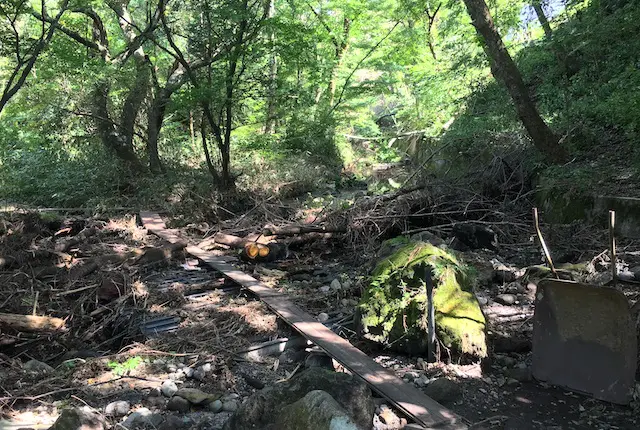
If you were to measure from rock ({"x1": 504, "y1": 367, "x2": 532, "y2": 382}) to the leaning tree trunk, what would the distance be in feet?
18.1

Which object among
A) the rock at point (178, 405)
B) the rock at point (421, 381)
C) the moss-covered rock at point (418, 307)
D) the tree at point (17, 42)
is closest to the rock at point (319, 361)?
the moss-covered rock at point (418, 307)

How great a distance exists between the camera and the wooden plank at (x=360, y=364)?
312 cm

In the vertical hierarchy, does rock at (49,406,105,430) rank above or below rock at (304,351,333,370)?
above

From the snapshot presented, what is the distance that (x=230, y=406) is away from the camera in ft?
11.3

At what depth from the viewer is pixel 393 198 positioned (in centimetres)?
844

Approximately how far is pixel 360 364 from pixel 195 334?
70.7 inches

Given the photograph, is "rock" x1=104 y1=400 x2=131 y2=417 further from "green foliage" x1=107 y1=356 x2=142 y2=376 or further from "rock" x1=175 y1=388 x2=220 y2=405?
"green foliage" x1=107 y1=356 x2=142 y2=376

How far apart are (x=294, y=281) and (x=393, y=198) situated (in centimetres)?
273

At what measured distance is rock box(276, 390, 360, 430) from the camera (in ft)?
8.37

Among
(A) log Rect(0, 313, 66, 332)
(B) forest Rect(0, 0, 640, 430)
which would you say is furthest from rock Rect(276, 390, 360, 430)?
(A) log Rect(0, 313, 66, 332)

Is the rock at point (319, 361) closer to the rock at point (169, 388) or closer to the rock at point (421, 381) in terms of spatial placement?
the rock at point (421, 381)

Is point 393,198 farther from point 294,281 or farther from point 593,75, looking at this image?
point 593,75

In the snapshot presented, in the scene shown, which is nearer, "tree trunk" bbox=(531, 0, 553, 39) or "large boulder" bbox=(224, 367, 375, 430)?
"large boulder" bbox=(224, 367, 375, 430)

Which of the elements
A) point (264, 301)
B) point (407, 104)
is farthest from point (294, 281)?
point (407, 104)
